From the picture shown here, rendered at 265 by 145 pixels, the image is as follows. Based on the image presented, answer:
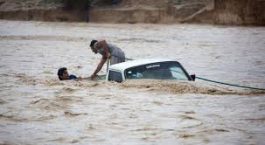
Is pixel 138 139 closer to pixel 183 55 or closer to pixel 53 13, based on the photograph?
pixel 183 55

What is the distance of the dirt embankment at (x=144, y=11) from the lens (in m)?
38.8

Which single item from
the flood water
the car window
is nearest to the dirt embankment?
the flood water

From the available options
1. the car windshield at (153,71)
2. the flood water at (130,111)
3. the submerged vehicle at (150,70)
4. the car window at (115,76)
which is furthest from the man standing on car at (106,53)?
the car windshield at (153,71)

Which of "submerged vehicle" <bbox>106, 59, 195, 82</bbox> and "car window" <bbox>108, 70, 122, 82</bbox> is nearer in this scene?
"submerged vehicle" <bbox>106, 59, 195, 82</bbox>

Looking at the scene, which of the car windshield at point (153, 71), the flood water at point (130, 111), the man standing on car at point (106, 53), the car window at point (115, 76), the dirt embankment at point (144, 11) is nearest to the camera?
the flood water at point (130, 111)

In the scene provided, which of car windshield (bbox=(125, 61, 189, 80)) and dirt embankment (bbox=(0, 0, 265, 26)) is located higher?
car windshield (bbox=(125, 61, 189, 80))

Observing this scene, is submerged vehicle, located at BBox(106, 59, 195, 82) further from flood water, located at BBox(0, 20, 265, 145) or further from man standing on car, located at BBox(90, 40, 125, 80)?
man standing on car, located at BBox(90, 40, 125, 80)

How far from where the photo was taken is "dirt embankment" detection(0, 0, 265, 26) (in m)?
38.8

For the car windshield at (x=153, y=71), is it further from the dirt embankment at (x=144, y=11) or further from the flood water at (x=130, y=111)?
the dirt embankment at (x=144, y=11)

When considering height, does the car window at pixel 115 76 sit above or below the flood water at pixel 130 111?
above

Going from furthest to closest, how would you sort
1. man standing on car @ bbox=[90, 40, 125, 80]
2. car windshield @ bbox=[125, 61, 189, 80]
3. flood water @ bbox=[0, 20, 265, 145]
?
man standing on car @ bbox=[90, 40, 125, 80], car windshield @ bbox=[125, 61, 189, 80], flood water @ bbox=[0, 20, 265, 145]

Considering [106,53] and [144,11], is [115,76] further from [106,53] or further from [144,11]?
[144,11]

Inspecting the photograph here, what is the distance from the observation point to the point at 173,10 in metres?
45.2

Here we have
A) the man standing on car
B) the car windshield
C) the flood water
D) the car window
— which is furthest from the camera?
the man standing on car
